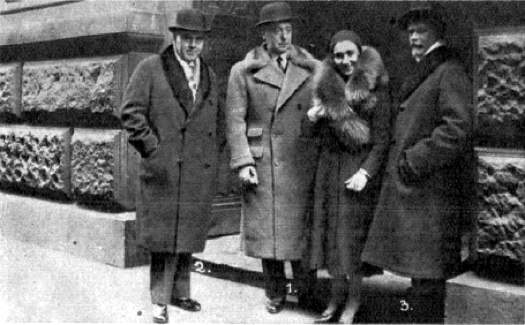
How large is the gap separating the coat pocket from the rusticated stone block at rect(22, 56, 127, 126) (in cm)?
169

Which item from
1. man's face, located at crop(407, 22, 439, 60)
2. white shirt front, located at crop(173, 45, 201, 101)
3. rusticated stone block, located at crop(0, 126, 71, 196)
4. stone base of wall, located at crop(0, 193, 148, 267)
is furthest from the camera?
rusticated stone block, located at crop(0, 126, 71, 196)

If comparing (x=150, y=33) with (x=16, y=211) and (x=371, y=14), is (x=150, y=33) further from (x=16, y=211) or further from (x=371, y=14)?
(x=16, y=211)

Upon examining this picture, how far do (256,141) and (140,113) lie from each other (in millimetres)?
740

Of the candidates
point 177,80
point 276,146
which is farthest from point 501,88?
point 177,80

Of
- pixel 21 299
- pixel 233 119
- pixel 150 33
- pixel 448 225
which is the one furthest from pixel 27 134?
pixel 448 225

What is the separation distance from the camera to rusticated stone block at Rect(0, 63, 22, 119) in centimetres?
743

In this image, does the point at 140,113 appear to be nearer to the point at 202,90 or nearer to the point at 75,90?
the point at 202,90

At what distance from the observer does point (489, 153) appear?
13.8 feet

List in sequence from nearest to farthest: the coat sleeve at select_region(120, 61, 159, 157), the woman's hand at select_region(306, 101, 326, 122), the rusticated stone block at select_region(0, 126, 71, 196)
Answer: the woman's hand at select_region(306, 101, 326, 122) → the coat sleeve at select_region(120, 61, 159, 157) → the rusticated stone block at select_region(0, 126, 71, 196)

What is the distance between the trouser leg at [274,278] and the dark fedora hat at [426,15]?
1720mm

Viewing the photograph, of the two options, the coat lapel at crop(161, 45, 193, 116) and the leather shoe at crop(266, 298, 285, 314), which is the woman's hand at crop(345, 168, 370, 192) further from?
the coat lapel at crop(161, 45, 193, 116)

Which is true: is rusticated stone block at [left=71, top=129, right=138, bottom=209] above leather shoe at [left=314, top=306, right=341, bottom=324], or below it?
above

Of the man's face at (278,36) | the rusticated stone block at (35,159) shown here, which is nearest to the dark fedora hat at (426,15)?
the man's face at (278,36)

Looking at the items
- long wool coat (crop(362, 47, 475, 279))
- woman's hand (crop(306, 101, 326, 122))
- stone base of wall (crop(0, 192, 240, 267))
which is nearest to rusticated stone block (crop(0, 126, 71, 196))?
stone base of wall (crop(0, 192, 240, 267))
